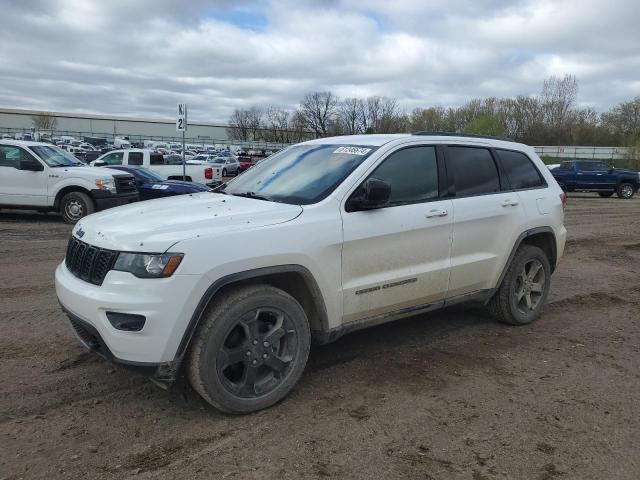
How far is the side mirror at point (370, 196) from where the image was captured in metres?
3.83

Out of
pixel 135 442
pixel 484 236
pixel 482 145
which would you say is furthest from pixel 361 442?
pixel 482 145

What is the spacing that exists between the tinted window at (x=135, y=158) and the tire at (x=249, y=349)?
17.5 meters

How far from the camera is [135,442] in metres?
3.22

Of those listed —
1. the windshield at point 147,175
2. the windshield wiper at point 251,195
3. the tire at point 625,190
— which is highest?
the windshield wiper at point 251,195

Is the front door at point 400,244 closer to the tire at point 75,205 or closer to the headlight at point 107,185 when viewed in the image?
the headlight at point 107,185

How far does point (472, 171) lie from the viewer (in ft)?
16.2

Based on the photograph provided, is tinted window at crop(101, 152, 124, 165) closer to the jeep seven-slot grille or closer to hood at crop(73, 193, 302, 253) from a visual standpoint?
hood at crop(73, 193, 302, 253)

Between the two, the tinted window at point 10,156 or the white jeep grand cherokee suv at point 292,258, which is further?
the tinted window at point 10,156

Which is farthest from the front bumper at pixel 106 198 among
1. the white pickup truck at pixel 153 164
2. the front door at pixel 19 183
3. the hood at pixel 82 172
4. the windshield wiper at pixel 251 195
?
the windshield wiper at pixel 251 195

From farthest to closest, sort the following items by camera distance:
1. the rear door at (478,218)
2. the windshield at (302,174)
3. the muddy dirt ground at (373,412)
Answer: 1. the rear door at (478,218)
2. the windshield at (302,174)
3. the muddy dirt ground at (373,412)

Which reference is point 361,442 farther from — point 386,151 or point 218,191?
point 218,191

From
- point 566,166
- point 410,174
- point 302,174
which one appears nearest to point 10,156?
point 302,174

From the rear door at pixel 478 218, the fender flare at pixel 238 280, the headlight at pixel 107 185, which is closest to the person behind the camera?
the fender flare at pixel 238 280

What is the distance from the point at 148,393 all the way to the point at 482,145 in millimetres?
3579
